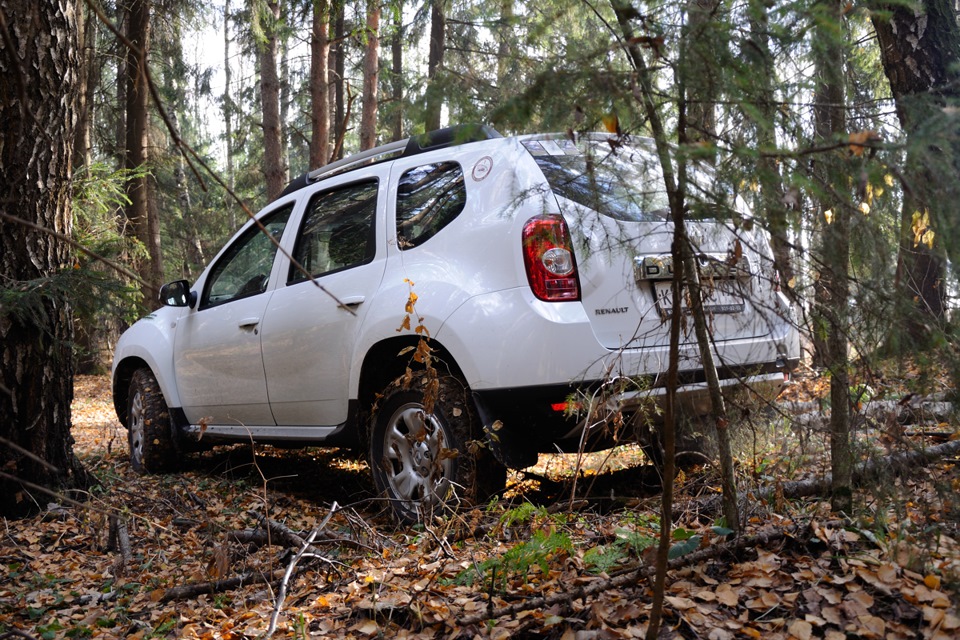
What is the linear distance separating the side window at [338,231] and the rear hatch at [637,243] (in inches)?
49.1

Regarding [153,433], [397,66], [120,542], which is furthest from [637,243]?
[397,66]

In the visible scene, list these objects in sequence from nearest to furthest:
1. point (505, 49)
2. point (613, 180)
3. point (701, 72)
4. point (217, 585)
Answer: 1. point (701, 72)
2. point (505, 49)
3. point (613, 180)
4. point (217, 585)

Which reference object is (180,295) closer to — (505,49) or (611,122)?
Answer: (505,49)

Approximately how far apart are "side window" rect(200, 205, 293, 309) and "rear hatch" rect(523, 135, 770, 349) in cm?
232

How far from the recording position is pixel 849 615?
237 centimetres

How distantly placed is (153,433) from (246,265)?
1.65m

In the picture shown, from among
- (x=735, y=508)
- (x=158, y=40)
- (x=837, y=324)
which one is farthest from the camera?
(x=158, y=40)

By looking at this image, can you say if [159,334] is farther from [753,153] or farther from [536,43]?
[753,153]

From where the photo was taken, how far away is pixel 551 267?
11.7ft

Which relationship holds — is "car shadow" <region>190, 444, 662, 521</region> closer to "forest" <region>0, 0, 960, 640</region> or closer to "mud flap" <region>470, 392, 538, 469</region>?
"forest" <region>0, 0, 960, 640</region>

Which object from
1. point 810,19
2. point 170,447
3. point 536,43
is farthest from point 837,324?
point 170,447

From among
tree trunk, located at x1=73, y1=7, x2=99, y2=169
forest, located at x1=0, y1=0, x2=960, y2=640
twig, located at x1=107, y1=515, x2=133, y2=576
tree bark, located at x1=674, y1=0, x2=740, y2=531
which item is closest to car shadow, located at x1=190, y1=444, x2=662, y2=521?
forest, located at x1=0, y1=0, x2=960, y2=640

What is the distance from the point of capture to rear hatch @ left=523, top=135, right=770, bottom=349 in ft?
7.54

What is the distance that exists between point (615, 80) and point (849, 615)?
1.71 m
